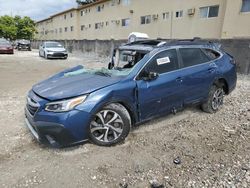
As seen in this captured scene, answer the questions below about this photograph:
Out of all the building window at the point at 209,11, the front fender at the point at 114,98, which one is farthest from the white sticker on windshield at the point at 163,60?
the building window at the point at 209,11

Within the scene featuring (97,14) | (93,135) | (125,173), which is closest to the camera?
(125,173)

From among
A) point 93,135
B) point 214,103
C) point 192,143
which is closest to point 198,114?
point 214,103

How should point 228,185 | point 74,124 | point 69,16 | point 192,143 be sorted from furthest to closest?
point 69,16 < point 192,143 < point 74,124 < point 228,185

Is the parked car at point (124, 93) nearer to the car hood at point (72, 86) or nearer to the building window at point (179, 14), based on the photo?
the car hood at point (72, 86)

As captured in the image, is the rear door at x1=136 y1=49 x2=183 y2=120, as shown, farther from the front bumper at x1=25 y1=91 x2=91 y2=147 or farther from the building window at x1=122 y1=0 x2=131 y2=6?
the building window at x1=122 y1=0 x2=131 y2=6

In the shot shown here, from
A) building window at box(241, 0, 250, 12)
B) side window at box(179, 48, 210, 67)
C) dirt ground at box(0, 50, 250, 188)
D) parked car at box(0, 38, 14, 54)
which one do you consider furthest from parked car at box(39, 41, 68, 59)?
side window at box(179, 48, 210, 67)

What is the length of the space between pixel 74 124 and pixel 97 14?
3087 centimetres

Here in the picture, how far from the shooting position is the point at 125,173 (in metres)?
2.81

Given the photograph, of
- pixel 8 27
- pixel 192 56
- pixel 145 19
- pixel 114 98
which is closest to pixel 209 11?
pixel 145 19

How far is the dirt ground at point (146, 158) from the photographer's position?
2664 millimetres

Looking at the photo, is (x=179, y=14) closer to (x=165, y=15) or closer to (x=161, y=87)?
(x=165, y=15)

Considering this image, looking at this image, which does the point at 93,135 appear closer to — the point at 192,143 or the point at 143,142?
the point at 143,142

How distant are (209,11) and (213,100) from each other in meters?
14.4

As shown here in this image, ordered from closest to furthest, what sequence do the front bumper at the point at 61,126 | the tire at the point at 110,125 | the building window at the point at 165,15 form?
the front bumper at the point at 61,126 < the tire at the point at 110,125 < the building window at the point at 165,15
